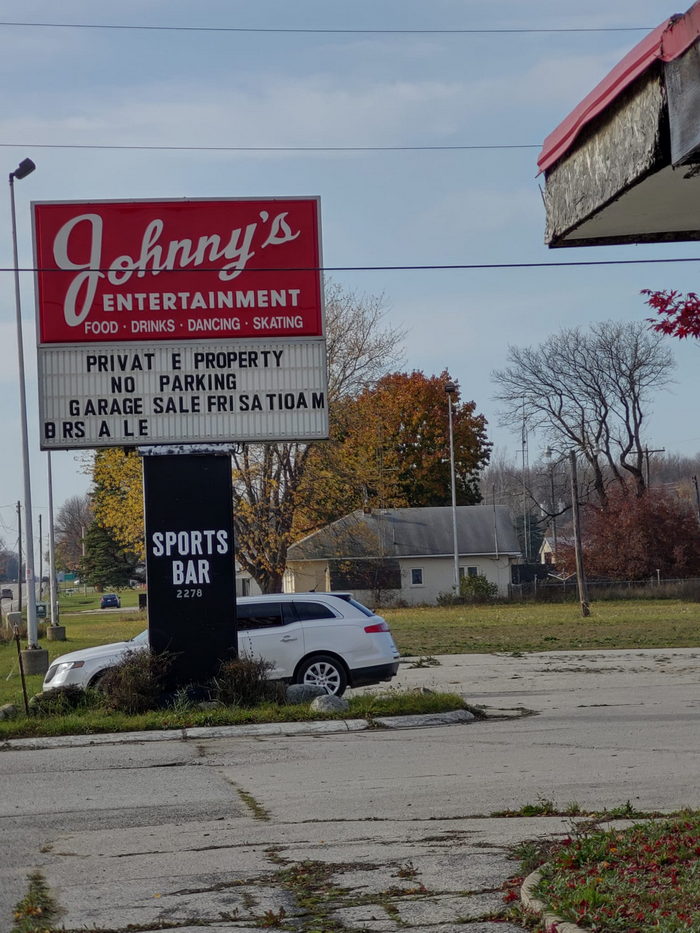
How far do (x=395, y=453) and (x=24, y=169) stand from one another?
36697 millimetres

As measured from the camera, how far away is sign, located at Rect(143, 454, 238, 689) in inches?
629

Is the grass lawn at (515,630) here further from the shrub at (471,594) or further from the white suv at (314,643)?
the white suv at (314,643)

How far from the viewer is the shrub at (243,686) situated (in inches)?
628

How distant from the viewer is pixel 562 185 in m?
5.50

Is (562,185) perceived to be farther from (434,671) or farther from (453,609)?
(453,609)

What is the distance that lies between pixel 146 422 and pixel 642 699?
8.24 meters

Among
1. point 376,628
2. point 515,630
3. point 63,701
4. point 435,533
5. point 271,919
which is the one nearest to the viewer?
point 271,919

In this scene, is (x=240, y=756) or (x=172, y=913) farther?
(x=240, y=756)

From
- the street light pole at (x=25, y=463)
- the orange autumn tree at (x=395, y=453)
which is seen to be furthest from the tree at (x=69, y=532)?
the street light pole at (x=25, y=463)

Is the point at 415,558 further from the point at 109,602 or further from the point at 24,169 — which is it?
the point at 24,169

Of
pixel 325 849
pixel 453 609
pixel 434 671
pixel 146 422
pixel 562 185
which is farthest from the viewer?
pixel 453 609

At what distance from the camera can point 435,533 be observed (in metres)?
68.9

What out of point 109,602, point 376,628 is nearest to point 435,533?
point 109,602

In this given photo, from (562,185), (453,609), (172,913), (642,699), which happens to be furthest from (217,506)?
(453,609)
